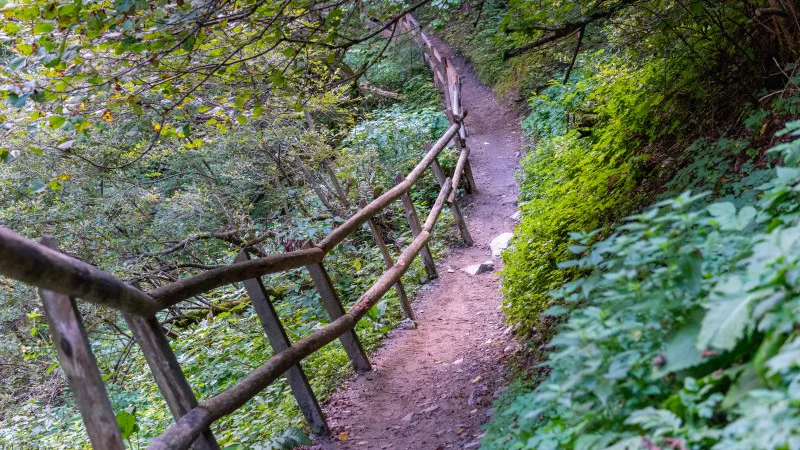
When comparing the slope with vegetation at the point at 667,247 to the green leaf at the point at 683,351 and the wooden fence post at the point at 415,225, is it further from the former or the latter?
the wooden fence post at the point at 415,225

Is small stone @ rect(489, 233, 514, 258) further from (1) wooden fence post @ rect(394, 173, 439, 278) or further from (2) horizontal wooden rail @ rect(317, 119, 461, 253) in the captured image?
(2) horizontal wooden rail @ rect(317, 119, 461, 253)

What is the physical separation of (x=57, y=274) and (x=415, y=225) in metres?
6.00

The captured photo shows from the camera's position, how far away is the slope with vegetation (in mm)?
1800

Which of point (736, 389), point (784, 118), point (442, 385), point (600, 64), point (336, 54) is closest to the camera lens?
point (736, 389)

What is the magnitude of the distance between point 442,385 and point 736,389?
373cm

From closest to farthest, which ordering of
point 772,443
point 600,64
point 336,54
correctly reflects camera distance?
point 772,443 → point 336,54 → point 600,64

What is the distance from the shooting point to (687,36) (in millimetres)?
5184

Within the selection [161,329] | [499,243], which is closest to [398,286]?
[499,243]

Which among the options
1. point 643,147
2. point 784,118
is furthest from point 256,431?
point 784,118

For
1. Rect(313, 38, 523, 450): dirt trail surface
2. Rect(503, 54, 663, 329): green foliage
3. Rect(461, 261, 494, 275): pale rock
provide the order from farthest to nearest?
Rect(461, 261, 494, 275): pale rock
Rect(503, 54, 663, 329): green foliage
Rect(313, 38, 523, 450): dirt trail surface

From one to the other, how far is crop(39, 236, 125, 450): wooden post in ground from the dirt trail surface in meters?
2.28

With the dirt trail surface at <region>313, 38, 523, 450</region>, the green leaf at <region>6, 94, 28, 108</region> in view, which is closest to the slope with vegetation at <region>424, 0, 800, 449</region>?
the dirt trail surface at <region>313, 38, 523, 450</region>

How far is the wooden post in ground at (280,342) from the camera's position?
15.1 feet

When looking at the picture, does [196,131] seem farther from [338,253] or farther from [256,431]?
[256,431]
